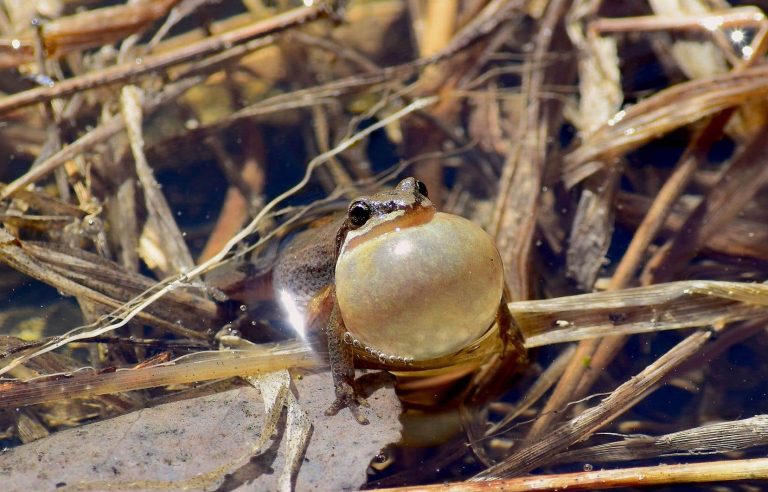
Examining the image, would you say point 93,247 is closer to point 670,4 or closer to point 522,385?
point 522,385

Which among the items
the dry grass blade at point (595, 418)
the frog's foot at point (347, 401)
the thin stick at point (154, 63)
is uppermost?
the thin stick at point (154, 63)

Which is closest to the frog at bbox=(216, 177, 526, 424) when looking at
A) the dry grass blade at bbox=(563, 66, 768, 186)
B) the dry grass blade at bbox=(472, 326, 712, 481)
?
the dry grass blade at bbox=(472, 326, 712, 481)

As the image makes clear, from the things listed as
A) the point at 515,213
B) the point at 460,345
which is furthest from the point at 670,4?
the point at 460,345

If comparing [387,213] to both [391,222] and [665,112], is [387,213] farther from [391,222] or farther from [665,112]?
[665,112]

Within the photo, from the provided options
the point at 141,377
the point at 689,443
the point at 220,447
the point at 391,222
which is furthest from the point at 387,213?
the point at 689,443

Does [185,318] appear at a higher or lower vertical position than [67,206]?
lower

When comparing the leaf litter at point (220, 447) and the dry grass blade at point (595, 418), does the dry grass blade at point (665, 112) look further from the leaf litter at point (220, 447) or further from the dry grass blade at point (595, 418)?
the leaf litter at point (220, 447)

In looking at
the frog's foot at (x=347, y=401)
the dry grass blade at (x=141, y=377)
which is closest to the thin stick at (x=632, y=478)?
the frog's foot at (x=347, y=401)

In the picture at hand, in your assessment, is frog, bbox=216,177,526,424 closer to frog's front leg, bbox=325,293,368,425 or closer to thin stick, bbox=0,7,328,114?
frog's front leg, bbox=325,293,368,425
